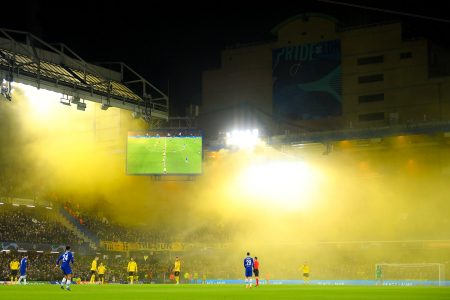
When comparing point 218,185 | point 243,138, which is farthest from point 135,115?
point 218,185

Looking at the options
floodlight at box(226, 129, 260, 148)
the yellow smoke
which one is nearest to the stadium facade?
the yellow smoke

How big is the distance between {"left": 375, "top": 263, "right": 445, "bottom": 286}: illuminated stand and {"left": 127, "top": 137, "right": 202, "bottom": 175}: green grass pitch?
1448cm

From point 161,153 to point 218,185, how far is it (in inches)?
495

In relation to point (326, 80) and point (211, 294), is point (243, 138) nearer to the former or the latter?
point (211, 294)

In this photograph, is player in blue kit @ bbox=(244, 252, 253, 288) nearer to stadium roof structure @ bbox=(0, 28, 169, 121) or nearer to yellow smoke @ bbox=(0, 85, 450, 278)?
stadium roof structure @ bbox=(0, 28, 169, 121)

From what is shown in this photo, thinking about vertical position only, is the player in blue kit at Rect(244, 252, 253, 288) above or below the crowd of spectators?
below

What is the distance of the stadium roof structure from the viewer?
95.0 feet

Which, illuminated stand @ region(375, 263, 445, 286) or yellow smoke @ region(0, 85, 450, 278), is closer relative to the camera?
illuminated stand @ region(375, 263, 445, 286)

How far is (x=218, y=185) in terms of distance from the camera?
49281mm

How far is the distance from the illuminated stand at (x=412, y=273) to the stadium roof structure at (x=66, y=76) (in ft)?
60.5

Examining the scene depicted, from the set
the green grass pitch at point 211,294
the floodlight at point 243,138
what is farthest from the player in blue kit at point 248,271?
the floodlight at point 243,138

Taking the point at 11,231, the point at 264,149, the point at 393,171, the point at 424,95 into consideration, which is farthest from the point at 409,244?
the point at 11,231

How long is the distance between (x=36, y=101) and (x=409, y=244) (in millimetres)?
28823

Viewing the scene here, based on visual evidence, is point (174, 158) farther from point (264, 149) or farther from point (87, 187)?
point (87, 187)
